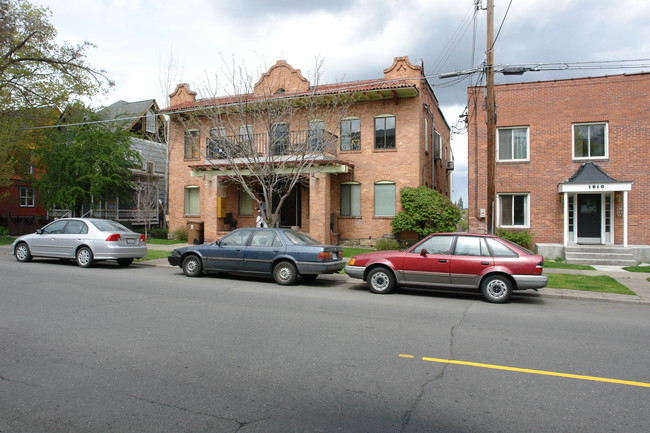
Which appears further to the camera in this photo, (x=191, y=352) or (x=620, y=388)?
(x=191, y=352)

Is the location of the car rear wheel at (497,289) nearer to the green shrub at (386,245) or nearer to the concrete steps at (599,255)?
the concrete steps at (599,255)

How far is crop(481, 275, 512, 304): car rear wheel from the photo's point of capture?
9.41 m

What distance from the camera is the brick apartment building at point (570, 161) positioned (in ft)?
57.3

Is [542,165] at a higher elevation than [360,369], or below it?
higher

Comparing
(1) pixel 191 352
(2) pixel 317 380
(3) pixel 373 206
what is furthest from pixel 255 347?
(3) pixel 373 206

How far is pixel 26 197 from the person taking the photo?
36969 mm

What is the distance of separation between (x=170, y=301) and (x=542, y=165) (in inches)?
636

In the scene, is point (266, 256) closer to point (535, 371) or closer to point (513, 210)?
point (535, 371)

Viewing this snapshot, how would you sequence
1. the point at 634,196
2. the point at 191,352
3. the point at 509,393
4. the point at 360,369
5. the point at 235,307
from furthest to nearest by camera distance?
the point at 634,196, the point at 235,307, the point at 191,352, the point at 360,369, the point at 509,393

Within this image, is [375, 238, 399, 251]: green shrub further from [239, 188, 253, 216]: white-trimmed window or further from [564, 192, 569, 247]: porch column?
[239, 188, 253, 216]: white-trimmed window

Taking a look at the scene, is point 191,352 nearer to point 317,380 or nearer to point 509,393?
point 317,380

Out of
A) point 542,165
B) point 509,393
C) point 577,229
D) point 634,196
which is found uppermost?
point 542,165

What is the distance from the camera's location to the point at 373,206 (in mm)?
20656

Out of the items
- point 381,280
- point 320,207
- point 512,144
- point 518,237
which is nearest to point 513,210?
point 518,237
